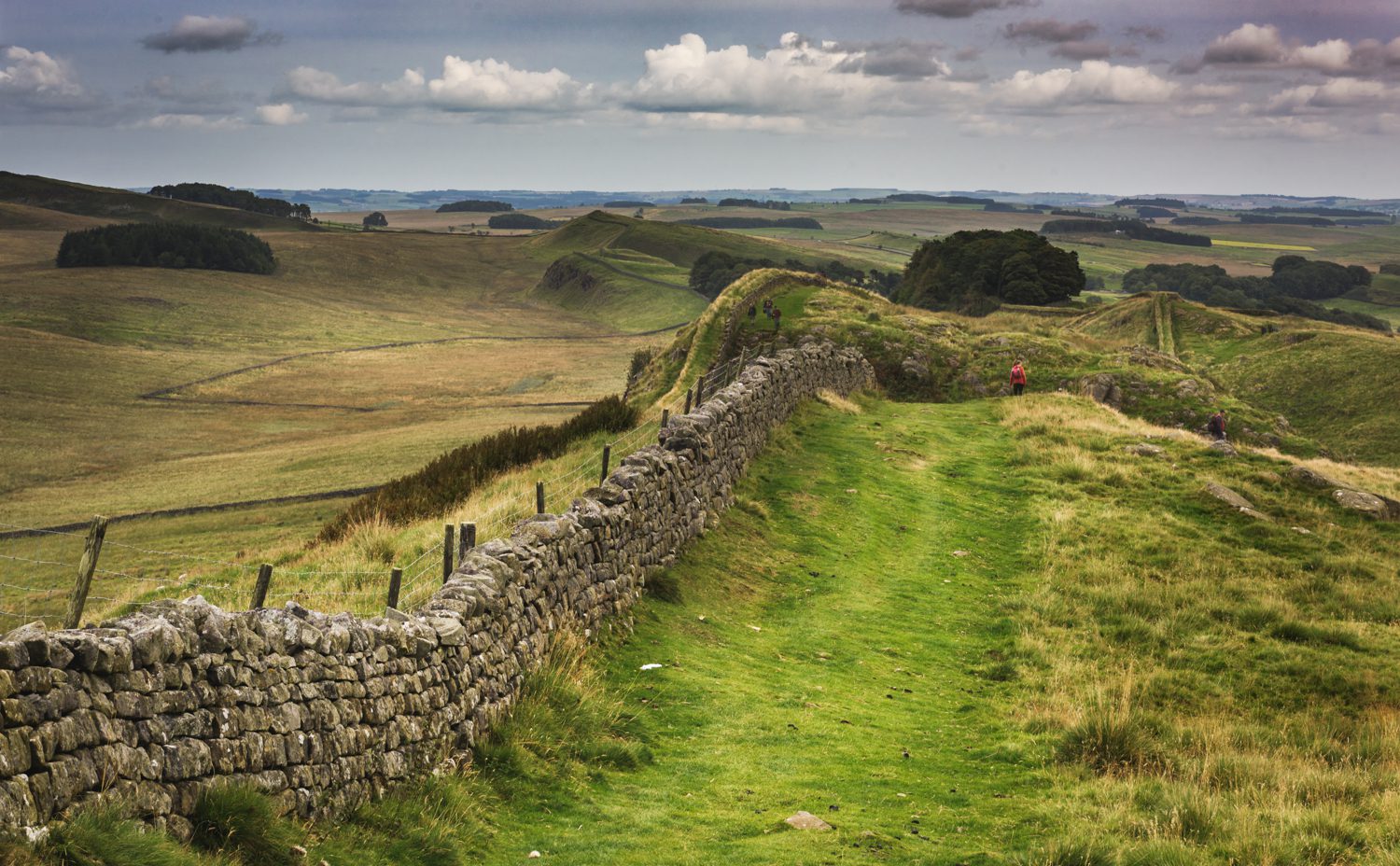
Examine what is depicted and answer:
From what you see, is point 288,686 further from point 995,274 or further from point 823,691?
point 995,274

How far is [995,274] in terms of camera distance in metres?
94.3

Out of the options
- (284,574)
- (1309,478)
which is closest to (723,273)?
(1309,478)

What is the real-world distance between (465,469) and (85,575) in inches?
773

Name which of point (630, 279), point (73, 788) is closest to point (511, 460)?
point (73, 788)

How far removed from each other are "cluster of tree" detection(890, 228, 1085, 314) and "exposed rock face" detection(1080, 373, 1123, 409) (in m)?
42.8

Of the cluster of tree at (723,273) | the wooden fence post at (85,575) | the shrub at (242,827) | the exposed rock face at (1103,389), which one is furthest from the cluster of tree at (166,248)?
the shrub at (242,827)

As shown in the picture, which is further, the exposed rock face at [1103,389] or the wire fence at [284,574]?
the exposed rock face at [1103,389]

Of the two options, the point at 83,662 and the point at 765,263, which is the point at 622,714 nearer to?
the point at 83,662

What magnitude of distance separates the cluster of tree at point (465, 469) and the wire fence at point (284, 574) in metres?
1.62

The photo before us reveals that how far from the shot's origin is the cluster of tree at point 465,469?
27002mm

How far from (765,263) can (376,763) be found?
192m

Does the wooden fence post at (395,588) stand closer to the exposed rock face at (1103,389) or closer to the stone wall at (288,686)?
the stone wall at (288,686)

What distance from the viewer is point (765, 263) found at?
199250 mm

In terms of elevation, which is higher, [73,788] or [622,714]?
[73,788]
